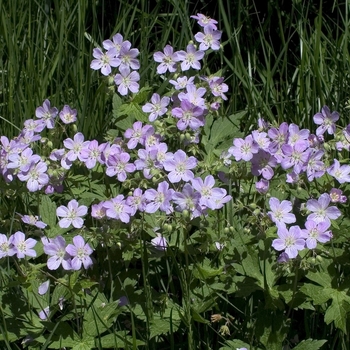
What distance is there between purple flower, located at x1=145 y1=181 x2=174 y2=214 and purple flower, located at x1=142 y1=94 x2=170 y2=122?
48cm

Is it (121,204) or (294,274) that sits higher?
(121,204)

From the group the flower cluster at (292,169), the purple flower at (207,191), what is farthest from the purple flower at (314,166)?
the purple flower at (207,191)

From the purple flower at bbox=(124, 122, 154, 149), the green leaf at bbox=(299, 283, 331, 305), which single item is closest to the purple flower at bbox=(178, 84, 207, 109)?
the purple flower at bbox=(124, 122, 154, 149)

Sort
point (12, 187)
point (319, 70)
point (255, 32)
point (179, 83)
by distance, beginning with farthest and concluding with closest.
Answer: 1. point (255, 32)
2. point (319, 70)
3. point (179, 83)
4. point (12, 187)

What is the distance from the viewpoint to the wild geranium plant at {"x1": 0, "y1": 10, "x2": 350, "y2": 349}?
2061mm

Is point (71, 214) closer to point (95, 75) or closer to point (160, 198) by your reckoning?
point (160, 198)

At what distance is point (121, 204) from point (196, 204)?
0.25 m

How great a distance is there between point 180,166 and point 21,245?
1.76 feet

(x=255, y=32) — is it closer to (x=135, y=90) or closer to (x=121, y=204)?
(x=135, y=90)

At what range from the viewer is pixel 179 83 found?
253cm

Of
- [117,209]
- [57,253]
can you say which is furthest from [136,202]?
[57,253]

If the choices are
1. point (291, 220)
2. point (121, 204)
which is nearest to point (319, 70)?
point (291, 220)

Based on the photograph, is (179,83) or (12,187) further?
(179,83)

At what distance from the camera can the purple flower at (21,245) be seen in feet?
6.87
